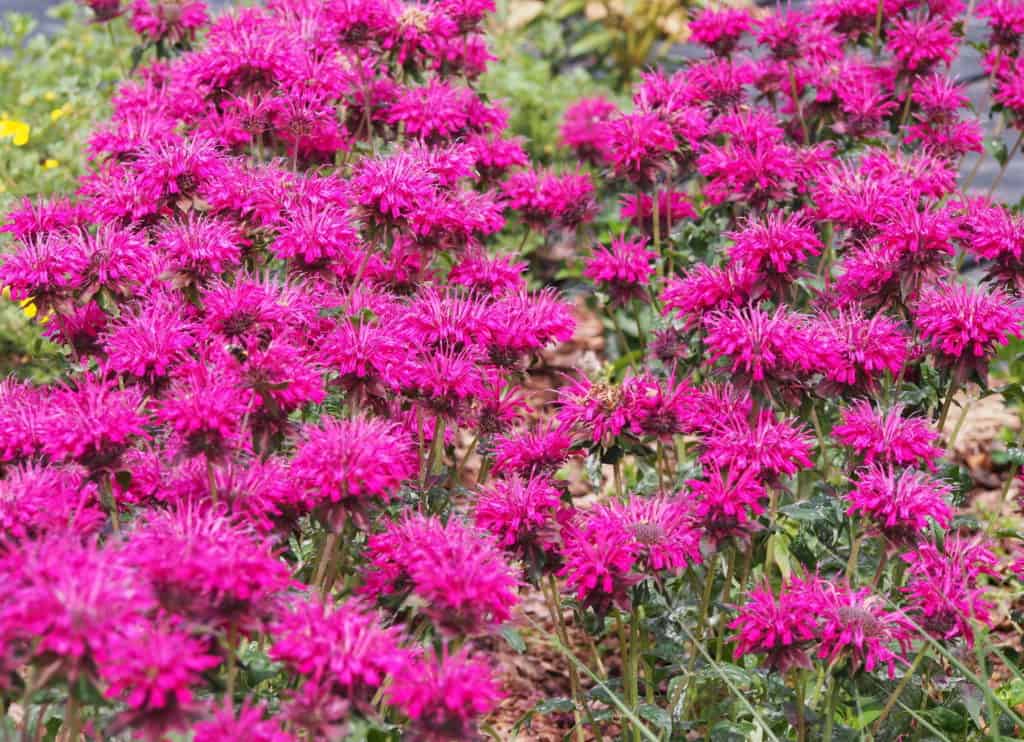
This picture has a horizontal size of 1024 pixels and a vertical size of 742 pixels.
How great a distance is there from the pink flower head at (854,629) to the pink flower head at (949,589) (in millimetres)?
93

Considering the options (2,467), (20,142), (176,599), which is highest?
(176,599)

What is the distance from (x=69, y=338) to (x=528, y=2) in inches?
189

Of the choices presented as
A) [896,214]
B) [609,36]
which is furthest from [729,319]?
[609,36]

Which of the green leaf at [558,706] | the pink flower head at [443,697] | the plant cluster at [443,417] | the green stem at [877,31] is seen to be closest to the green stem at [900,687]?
the plant cluster at [443,417]

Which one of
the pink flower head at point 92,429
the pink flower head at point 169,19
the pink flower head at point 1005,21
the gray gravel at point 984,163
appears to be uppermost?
the pink flower head at point 1005,21

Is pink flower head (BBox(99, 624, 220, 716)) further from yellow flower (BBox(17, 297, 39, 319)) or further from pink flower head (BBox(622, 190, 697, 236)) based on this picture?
pink flower head (BBox(622, 190, 697, 236))

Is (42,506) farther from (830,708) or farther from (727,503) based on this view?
(830,708)

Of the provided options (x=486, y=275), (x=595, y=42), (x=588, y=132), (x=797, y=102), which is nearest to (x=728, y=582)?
(x=486, y=275)

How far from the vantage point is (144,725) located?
1440 mm

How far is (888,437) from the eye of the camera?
2.21 m

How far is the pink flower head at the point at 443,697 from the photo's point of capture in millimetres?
1557

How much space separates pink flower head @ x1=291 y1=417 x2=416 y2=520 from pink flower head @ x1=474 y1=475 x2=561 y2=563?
224mm

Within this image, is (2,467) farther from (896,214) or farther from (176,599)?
(896,214)

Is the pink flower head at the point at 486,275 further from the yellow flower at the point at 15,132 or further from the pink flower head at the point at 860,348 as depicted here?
the yellow flower at the point at 15,132
